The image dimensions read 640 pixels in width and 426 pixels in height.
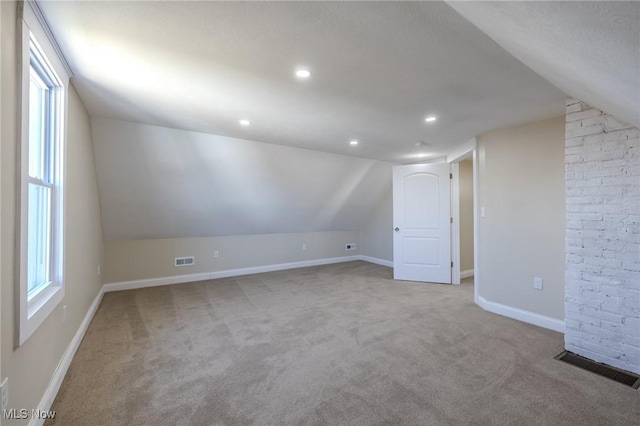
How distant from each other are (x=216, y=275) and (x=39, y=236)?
3573 millimetres

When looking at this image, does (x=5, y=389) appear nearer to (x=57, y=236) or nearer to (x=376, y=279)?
(x=57, y=236)

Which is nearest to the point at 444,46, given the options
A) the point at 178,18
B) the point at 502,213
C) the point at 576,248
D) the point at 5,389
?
the point at 178,18

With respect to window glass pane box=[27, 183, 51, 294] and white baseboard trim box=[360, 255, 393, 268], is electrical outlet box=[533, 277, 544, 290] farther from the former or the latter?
window glass pane box=[27, 183, 51, 294]

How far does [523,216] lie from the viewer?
3.28m

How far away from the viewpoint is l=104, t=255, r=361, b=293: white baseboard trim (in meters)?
4.62

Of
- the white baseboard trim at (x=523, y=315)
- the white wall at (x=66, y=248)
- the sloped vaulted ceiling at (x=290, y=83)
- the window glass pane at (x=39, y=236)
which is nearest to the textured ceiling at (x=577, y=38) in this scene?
the sloped vaulted ceiling at (x=290, y=83)

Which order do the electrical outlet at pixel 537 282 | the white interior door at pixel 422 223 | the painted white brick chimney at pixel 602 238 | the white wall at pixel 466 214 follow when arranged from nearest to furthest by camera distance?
1. the painted white brick chimney at pixel 602 238
2. the electrical outlet at pixel 537 282
3. the white interior door at pixel 422 223
4. the white wall at pixel 466 214

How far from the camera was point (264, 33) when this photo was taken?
162cm

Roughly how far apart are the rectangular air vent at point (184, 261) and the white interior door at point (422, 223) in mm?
3593

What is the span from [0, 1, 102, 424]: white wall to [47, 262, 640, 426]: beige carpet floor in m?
0.31

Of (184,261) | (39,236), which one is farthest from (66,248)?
(184,261)

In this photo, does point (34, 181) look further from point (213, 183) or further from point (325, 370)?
point (213, 183)

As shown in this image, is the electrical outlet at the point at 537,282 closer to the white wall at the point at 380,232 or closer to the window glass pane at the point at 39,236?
the white wall at the point at 380,232

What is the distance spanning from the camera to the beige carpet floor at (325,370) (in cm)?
180
